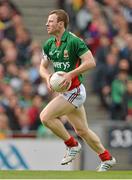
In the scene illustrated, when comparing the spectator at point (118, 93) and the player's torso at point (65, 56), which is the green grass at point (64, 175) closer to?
the player's torso at point (65, 56)

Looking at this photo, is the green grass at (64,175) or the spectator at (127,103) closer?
the green grass at (64,175)

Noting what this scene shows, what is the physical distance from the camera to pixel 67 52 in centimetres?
1319

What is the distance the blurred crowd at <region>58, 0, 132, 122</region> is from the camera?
734 inches

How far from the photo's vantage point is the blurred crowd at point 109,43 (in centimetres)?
1864

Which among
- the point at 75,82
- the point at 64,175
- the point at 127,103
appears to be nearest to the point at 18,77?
the point at 127,103

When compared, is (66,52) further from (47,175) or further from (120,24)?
(120,24)

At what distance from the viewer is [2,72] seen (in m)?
18.8

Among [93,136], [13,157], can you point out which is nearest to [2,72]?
[13,157]

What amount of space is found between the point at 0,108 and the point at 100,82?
2430 mm

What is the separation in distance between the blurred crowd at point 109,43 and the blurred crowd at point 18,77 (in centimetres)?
106

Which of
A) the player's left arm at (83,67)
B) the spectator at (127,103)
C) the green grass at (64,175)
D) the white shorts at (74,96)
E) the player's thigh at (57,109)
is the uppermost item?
the player's left arm at (83,67)

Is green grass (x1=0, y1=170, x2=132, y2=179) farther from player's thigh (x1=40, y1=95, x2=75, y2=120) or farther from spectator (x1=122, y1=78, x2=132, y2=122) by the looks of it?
spectator (x1=122, y1=78, x2=132, y2=122)

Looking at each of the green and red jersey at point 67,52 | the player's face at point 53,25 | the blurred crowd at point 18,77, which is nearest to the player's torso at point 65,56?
the green and red jersey at point 67,52

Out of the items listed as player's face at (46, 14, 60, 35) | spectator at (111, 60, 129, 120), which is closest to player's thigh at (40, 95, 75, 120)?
player's face at (46, 14, 60, 35)
